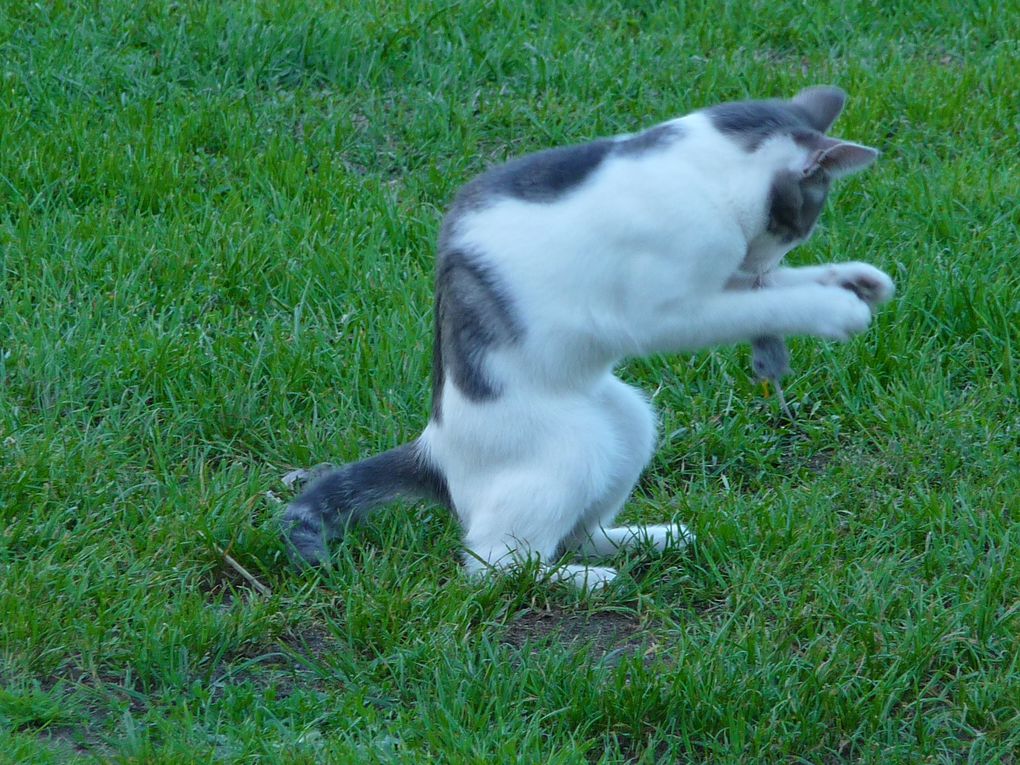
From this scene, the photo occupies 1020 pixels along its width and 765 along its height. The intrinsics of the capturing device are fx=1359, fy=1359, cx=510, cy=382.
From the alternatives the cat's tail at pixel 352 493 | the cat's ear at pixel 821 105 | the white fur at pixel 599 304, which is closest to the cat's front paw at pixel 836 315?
the white fur at pixel 599 304

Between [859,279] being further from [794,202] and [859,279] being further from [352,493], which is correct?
[352,493]

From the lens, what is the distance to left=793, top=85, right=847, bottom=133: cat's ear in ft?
10.4

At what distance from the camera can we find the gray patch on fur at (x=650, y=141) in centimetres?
294

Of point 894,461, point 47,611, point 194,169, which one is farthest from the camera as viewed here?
point 194,169

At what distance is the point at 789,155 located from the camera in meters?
2.96

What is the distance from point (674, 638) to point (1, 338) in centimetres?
216

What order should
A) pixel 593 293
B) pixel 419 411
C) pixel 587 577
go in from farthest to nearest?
pixel 419 411 < pixel 587 577 < pixel 593 293

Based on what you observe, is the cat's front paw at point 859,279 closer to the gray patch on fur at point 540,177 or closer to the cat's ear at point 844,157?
Result: the cat's ear at point 844,157

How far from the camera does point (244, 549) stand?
10.4 ft

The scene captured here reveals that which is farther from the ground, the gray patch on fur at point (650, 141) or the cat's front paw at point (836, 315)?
the gray patch on fur at point (650, 141)

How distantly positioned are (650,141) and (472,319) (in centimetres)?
55

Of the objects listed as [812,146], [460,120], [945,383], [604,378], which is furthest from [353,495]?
[460,120]

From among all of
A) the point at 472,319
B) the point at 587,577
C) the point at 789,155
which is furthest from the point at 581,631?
the point at 789,155

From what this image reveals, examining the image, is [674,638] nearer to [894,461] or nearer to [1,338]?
[894,461]
